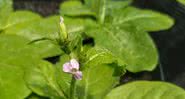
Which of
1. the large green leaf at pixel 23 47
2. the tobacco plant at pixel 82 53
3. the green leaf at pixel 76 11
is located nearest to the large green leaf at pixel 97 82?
the tobacco plant at pixel 82 53

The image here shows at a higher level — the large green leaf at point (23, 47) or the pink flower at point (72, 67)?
the pink flower at point (72, 67)

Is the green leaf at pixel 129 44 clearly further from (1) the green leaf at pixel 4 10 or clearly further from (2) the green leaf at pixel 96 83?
(1) the green leaf at pixel 4 10

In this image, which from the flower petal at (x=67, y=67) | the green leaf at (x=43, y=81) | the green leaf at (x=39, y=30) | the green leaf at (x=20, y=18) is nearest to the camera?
the flower petal at (x=67, y=67)

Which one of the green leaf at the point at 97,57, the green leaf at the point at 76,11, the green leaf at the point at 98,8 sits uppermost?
the green leaf at the point at 97,57

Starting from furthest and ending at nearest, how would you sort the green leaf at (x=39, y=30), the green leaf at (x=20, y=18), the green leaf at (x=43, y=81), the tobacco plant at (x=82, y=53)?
the green leaf at (x=20, y=18)
the green leaf at (x=39, y=30)
the green leaf at (x=43, y=81)
the tobacco plant at (x=82, y=53)

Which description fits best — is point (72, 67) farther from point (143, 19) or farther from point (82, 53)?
point (143, 19)

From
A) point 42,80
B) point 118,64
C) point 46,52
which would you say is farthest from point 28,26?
point 118,64

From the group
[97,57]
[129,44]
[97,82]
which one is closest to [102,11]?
[129,44]
